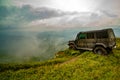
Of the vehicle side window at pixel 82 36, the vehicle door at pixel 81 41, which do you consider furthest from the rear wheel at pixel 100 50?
the vehicle side window at pixel 82 36

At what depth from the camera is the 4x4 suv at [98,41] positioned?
18109 mm

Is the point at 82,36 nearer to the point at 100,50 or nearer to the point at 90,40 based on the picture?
the point at 90,40

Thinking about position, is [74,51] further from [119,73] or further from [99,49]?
[119,73]

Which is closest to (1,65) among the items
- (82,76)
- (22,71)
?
(22,71)

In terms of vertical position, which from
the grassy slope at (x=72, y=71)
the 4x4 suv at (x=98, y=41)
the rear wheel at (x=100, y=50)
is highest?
the 4x4 suv at (x=98, y=41)

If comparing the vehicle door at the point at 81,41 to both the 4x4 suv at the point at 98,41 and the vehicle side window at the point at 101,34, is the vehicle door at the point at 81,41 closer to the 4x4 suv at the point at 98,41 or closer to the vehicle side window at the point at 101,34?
the 4x4 suv at the point at 98,41

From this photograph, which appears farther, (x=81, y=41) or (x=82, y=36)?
A: (x=81, y=41)

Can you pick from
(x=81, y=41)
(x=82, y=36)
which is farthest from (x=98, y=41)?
(x=81, y=41)

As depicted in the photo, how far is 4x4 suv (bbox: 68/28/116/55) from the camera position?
18109 millimetres

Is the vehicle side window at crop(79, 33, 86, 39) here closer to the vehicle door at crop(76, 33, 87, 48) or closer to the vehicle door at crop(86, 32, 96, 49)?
the vehicle door at crop(76, 33, 87, 48)

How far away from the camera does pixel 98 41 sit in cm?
1889

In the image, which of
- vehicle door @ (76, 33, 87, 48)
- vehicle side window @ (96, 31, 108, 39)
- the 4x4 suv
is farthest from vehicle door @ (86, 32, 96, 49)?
vehicle side window @ (96, 31, 108, 39)

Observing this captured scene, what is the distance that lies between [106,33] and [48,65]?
659 centimetres

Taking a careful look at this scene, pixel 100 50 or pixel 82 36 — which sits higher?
pixel 82 36
